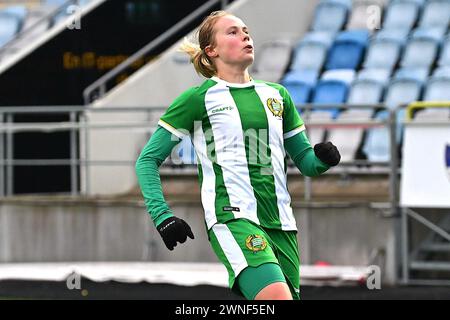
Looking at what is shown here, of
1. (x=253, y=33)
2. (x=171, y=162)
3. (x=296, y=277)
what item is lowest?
(x=296, y=277)

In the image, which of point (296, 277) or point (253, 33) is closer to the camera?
point (296, 277)

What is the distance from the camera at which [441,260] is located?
45.4 ft

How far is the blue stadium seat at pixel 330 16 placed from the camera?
19.5 metres

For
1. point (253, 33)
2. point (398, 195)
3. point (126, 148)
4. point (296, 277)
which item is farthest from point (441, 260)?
point (296, 277)

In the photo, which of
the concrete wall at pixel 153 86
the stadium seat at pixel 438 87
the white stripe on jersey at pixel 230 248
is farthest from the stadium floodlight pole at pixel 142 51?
the white stripe on jersey at pixel 230 248

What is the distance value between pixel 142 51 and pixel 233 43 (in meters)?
11.5

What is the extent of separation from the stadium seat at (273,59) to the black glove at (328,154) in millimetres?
11783

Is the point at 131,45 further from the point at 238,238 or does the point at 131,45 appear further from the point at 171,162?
the point at 238,238

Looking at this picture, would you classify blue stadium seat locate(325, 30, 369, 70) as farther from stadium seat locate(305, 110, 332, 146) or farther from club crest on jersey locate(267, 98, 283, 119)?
club crest on jersey locate(267, 98, 283, 119)

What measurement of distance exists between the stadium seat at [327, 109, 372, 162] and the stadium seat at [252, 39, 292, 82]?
2165 millimetres

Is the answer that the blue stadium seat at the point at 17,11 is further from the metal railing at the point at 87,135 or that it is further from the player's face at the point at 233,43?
the player's face at the point at 233,43

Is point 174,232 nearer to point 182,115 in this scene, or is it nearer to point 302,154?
point 182,115

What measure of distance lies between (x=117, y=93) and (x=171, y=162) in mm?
1796

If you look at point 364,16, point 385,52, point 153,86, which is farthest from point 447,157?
point 364,16
